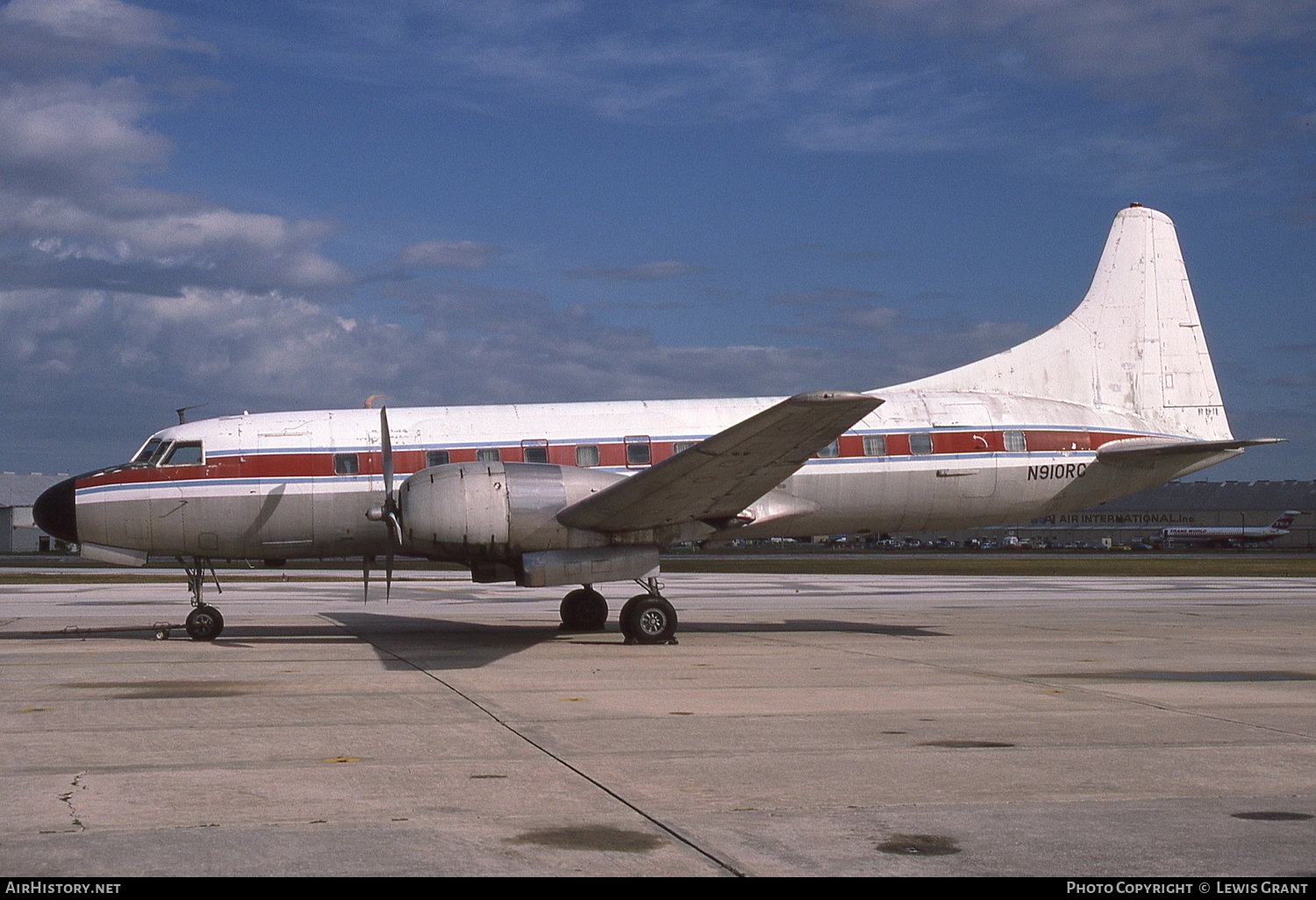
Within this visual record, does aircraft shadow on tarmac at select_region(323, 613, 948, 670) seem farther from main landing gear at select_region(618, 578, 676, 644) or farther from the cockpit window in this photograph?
the cockpit window

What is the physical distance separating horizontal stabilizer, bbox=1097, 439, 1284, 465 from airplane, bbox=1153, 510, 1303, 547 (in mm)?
102467

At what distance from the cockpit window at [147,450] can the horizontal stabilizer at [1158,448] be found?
54.7 ft

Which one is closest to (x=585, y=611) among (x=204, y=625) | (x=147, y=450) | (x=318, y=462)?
(x=318, y=462)

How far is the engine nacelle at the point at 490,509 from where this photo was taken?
16.4 metres

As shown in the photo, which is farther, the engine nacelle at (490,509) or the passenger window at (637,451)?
the passenger window at (637,451)

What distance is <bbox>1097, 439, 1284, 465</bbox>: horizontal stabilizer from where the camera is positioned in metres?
20.8

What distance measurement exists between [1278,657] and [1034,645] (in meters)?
3.43

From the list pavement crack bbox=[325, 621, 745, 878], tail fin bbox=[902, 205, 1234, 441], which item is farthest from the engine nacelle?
tail fin bbox=[902, 205, 1234, 441]

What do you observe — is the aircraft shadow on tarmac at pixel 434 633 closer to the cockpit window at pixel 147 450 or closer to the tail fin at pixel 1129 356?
the cockpit window at pixel 147 450

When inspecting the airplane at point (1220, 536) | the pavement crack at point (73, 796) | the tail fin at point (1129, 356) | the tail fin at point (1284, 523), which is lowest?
the airplane at point (1220, 536)

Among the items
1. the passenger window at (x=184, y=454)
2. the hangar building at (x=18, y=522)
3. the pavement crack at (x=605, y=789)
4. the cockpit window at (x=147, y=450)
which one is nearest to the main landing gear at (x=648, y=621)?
the pavement crack at (x=605, y=789)

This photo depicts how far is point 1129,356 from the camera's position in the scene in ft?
73.0

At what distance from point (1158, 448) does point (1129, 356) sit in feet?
7.46

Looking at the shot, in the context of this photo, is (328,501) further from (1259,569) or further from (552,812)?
(1259,569)
